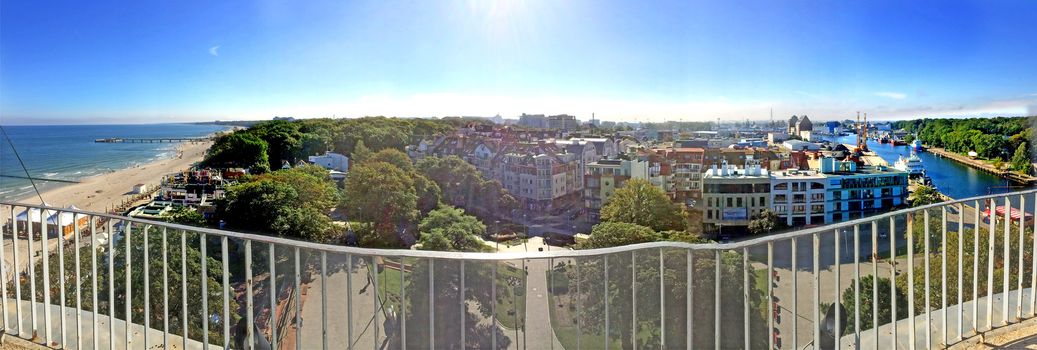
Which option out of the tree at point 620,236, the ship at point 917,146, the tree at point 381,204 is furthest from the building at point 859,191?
the ship at point 917,146

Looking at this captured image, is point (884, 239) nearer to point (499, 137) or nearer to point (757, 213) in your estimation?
point (757, 213)

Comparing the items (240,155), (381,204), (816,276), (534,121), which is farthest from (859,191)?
(240,155)

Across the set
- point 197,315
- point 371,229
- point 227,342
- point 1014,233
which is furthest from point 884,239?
point 371,229

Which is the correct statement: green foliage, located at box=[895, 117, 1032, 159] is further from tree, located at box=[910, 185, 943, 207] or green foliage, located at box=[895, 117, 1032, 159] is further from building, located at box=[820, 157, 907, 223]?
building, located at box=[820, 157, 907, 223]

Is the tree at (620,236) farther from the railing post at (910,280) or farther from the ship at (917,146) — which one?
the ship at (917,146)

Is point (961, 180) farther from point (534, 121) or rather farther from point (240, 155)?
point (240, 155)
